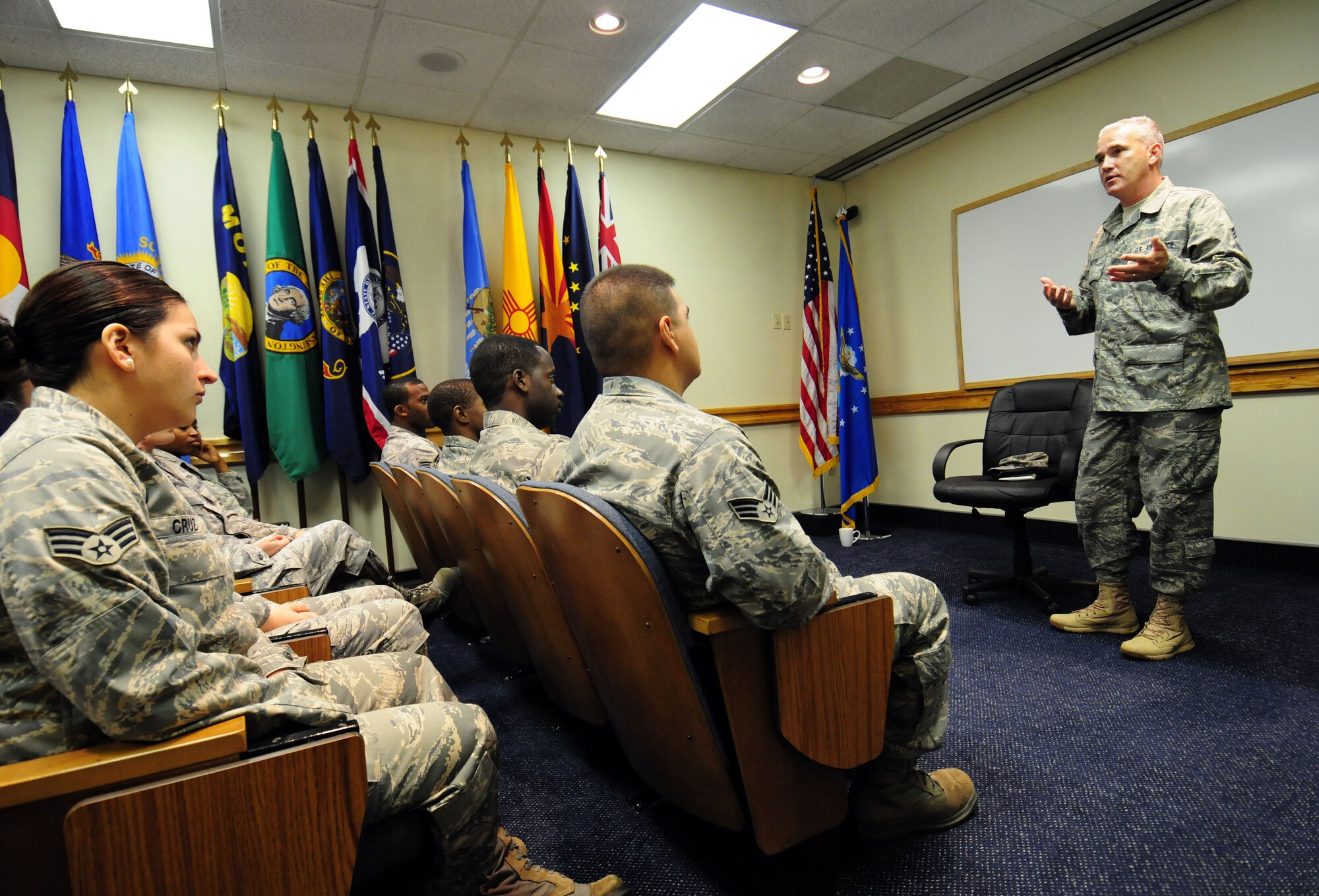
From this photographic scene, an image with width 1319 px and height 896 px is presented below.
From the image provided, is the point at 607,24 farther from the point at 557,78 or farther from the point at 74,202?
the point at 74,202

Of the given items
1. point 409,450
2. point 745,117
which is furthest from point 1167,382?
point 409,450

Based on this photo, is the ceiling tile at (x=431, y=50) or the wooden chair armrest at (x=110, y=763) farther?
the ceiling tile at (x=431, y=50)

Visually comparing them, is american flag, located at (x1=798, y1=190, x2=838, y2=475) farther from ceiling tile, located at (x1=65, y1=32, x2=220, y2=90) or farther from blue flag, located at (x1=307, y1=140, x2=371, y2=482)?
ceiling tile, located at (x1=65, y1=32, x2=220, y2=90)

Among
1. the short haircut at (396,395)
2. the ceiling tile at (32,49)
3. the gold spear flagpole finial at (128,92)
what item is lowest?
the short haircut at (396,395)

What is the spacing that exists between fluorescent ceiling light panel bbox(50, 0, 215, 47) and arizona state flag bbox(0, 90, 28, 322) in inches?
21.2

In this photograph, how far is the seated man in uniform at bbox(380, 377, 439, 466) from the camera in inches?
125

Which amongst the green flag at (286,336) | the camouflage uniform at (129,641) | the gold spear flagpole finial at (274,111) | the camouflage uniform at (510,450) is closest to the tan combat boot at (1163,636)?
the camouflage uniform at (510,450)

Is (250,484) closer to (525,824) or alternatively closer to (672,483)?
(525,824)

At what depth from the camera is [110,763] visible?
2.17 ft

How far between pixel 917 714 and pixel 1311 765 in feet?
3.47

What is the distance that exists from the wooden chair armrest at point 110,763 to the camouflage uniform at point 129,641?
2 centimetres

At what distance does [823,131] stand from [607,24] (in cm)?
193

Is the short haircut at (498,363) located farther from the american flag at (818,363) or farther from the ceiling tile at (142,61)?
the american flag at (818,363)

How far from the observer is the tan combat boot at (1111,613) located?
239cm
